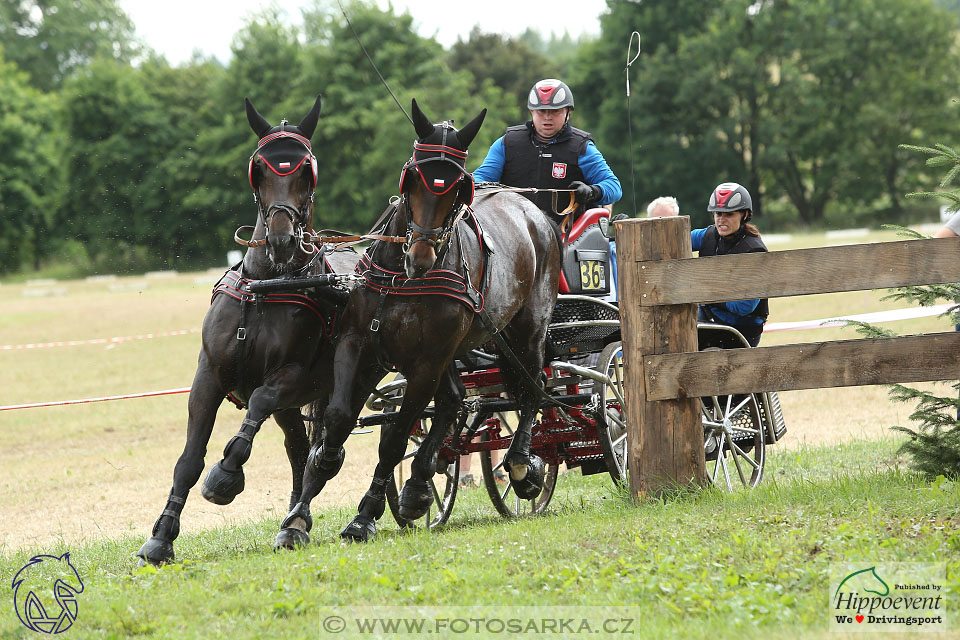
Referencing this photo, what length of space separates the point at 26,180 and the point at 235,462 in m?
45.8

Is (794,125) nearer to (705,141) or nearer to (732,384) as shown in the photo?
(705,141)

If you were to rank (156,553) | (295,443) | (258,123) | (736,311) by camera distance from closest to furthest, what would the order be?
(156,553) → (258,123) → (295,443) → (736,311)

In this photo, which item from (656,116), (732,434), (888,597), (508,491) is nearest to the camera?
(888,597)

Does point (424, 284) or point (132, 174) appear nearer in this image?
point (424, 284)

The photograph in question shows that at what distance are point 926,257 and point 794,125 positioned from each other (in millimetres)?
Result: 48034

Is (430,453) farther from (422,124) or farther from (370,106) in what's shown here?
(370,106)

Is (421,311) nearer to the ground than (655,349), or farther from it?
farther from it

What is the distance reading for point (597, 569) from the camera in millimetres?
4527

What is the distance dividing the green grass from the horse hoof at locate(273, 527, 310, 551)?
81mm

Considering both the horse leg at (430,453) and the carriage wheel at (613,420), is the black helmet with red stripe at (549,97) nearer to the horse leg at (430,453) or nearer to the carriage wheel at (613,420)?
the carriage wheel at (613,420)

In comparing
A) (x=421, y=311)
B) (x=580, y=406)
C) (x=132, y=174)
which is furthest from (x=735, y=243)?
(x=132, y=174)

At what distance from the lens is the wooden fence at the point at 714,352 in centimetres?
535

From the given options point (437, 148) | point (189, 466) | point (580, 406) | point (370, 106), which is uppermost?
point (370, 106)

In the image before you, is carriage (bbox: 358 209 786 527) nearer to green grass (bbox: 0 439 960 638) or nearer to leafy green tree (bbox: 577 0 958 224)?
green grass (bbox: 0 439 960 638)
